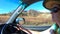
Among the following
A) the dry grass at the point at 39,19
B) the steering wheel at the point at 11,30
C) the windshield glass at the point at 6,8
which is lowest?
the steering wheel at the point at 11,30

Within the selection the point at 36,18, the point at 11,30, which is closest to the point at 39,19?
the point at 36,18

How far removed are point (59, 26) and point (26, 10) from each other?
404mm

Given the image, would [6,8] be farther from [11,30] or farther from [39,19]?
[39,19]

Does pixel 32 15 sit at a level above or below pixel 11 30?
above

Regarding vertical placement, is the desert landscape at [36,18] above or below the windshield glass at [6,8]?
below

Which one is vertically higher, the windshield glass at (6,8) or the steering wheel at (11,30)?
the windshield glass at (6,8)

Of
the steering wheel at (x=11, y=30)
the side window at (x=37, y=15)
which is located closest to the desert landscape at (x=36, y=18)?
the side window at (x=37, y=15)

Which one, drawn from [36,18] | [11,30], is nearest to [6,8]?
[11,30]

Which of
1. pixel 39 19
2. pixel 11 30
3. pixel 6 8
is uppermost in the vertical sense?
pixel 6 8

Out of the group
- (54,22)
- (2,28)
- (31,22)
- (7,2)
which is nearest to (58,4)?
(54,22)

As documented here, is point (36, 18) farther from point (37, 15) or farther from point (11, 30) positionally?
point (11, 30)

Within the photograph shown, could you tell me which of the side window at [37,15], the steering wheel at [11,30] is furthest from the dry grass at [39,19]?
the steering wheel at [11,30]

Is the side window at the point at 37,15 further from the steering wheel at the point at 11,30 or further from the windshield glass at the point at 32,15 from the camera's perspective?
the steering wheel at the point at 11,30

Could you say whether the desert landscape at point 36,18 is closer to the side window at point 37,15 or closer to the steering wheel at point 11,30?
the side window at point 37,15
